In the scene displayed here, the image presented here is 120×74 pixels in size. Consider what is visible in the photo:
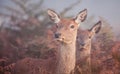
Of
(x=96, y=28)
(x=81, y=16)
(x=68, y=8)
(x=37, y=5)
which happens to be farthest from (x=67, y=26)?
(x=37, y=5)

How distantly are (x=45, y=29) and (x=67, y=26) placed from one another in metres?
0.48

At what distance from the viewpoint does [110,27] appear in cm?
378

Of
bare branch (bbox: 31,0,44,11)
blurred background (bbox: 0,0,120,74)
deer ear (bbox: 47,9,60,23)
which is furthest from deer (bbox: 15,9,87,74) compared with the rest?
bare branch (bbox: 31,0,44,11)

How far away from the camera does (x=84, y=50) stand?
3668 mm

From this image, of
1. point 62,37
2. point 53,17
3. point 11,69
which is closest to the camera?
point 62,37

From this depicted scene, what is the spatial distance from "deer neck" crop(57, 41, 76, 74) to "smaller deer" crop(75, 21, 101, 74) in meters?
0.06

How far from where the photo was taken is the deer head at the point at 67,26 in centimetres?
355

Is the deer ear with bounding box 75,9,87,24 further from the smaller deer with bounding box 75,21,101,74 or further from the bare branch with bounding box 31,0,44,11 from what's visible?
the bare branch with bounding box 31,0,44,11

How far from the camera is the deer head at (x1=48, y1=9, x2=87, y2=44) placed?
3.55 meters

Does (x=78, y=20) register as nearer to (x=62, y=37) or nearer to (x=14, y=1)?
(x=62, y=37)

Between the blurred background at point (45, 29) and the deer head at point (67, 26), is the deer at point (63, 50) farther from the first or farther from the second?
the blurred background at point (45, 29)

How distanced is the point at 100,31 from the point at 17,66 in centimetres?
100

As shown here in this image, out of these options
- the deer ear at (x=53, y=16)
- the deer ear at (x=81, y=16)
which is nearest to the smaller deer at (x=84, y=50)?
the deer ear at (x=81, y=16)

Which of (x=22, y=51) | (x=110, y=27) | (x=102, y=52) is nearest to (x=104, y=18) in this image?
(x=110, y=27)
